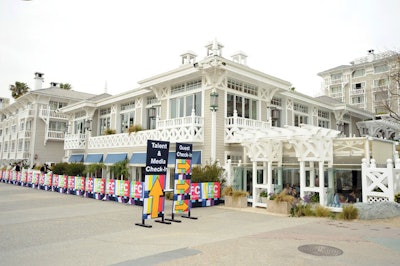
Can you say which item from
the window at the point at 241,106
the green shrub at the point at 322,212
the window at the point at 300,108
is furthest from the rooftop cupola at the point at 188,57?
the green shrub at the point at 322,212

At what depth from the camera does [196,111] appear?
18.0 metres

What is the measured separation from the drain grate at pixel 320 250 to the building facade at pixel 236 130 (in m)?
5.45

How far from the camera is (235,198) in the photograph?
13688 millimetres

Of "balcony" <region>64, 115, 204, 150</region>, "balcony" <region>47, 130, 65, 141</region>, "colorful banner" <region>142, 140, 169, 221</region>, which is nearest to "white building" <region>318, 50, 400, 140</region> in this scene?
"balcony" <region>64, 115, 204, 150</region>

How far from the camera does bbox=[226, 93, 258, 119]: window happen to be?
58.7 ft

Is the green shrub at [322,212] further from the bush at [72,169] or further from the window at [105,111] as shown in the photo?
the window at [105,111]

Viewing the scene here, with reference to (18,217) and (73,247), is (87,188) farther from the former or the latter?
(73,247)

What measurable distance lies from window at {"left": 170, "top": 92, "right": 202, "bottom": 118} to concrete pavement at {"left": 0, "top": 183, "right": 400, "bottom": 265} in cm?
784

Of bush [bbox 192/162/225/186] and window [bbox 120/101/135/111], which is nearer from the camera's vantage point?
bush [bbox 192/162/225/186]

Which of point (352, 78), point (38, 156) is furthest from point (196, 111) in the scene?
point (352, 78)

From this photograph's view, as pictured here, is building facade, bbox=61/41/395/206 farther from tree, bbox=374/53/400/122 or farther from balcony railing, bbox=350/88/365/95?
balcony railing, bbox=350/88/365/95

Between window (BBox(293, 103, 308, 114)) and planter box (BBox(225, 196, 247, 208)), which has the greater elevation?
window (BBox(293, 103, 308, 114))

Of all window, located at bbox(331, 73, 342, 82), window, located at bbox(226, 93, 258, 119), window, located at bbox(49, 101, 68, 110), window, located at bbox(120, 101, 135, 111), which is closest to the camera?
window, located at bbox(226, 93, 258, 119)

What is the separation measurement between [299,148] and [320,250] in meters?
6.42
